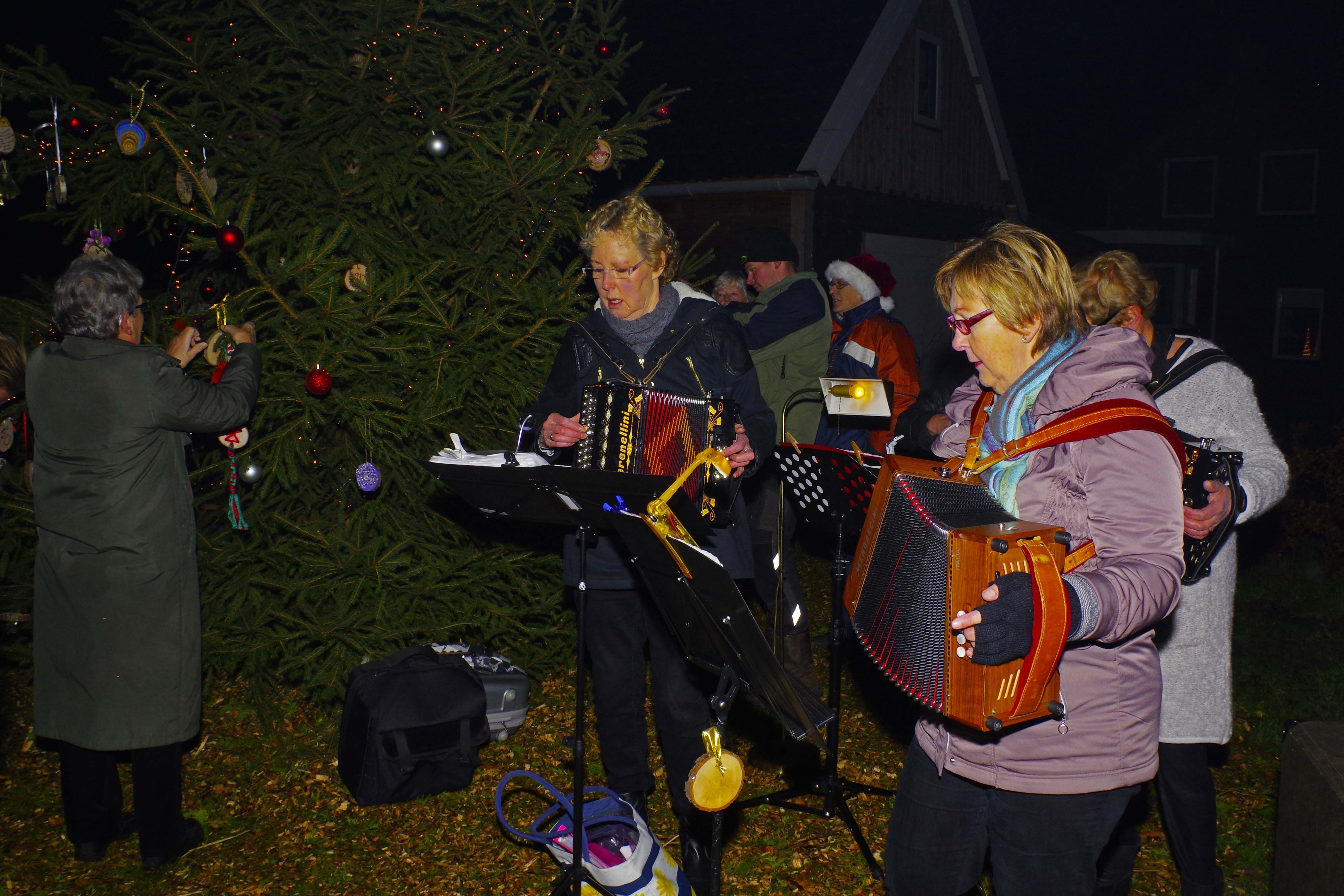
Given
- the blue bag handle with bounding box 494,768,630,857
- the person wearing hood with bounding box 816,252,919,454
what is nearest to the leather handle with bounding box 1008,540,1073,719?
the blue bag handle with bounding box 494,768,630,857

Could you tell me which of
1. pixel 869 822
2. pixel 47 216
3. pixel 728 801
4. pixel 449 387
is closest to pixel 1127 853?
pixel 869 822

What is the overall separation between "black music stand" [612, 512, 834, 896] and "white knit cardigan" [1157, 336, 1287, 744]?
5.30 feet

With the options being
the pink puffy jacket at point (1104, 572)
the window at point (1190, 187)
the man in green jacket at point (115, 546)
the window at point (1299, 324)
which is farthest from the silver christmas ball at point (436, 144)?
the window at point (1190, 187)

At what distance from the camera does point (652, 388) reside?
11.8 feet

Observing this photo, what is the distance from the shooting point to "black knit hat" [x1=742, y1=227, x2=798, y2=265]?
19.9ft

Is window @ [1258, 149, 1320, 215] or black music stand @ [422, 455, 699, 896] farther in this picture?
window @ [1258, 149, 1320, 215]

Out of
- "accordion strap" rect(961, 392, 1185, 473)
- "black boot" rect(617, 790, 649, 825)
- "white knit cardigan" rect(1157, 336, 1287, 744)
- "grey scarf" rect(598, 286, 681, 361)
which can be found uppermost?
"grey scarf" rect(598, 286, 681, 361)

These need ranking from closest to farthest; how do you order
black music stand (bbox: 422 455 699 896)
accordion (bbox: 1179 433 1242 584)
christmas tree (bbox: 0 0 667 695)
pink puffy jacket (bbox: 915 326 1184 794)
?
1. pink puffy jacket (bbox: 915 326 1184 794)
2. black music stand (bbox: 422 455 699 896)
3. accordion (bbox: 1179 433 1242 584)
4. christmas tree (bbox: 0 0 667 695)

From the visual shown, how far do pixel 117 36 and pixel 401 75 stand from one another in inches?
218

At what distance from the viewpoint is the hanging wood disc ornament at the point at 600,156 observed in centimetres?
561

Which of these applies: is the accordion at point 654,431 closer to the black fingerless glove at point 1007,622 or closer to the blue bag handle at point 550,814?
the blue bag handle at point 550,814

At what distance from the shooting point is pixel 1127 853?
3377 millimetres

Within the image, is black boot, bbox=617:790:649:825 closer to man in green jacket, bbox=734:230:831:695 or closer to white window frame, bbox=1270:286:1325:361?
man in green jacket, bbox=734:230:831:695

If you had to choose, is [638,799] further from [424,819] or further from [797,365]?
[797,365]
